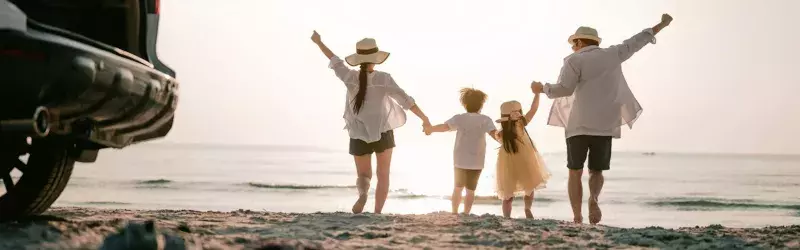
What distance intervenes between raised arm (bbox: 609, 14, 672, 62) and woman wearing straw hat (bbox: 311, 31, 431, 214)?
6.53 ft

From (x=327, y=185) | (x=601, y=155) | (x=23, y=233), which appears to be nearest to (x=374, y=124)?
(x=601, y=155)

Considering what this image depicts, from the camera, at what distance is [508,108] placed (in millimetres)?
9109

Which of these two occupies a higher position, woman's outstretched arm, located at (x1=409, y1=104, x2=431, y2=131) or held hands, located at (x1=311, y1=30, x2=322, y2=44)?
held hands, located at (x1=311, y1=30, x2=322, y2=44)

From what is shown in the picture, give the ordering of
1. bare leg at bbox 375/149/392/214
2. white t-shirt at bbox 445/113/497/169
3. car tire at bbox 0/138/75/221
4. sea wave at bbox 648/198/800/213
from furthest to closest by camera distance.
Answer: sea wave at bbox 648/198/800/213 < white t-shirt at bbox 445/113/497/169 < bare leg at bbox 375/149/392/214 < car tire at bbox 0/138/75/221

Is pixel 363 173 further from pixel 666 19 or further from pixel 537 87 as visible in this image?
pixel 666 19

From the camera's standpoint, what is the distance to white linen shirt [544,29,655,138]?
23.6ft

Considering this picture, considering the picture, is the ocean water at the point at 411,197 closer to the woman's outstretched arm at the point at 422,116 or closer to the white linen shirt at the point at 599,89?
the woman's outstretched arm at the point at 422,116

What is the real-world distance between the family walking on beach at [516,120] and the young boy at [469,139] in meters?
0.01

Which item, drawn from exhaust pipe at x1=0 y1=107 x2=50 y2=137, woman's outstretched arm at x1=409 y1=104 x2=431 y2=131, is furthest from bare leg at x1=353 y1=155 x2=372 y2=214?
exhaust pipe at x1=0 y1=107 x2=50 y2=137

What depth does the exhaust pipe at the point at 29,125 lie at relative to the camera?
3459mm

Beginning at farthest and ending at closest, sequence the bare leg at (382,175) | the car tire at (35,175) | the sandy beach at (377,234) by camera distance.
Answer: the bare leg at (382,175) → the car tire at (35,175) → the sandy beach at (377,234)

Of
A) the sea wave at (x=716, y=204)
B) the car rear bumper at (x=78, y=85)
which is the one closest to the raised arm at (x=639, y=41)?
the car rear bumper at (x=78, y=85)

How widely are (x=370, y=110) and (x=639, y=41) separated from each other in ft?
8.05

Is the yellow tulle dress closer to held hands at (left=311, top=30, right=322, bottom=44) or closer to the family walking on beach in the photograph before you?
the family walking on beach
